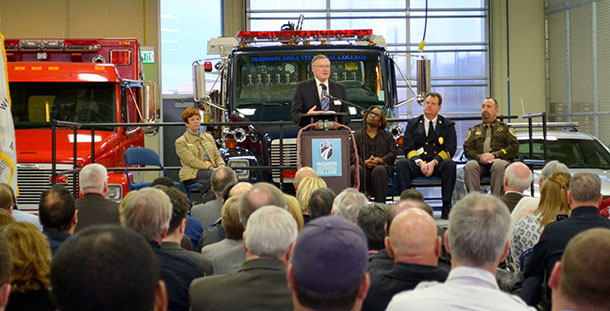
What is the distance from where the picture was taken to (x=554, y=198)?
523 cm

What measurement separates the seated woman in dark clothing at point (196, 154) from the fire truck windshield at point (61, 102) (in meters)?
1.64

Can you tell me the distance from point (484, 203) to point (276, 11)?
17.0 meters

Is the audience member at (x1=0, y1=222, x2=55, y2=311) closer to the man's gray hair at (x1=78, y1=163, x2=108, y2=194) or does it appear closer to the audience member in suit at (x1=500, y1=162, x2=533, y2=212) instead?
the man's gray hair at (x1=78, y1=163, x2=108, y2=194)

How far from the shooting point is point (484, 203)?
3.03 m

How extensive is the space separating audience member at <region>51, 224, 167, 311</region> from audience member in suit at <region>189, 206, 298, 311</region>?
1.51 meters

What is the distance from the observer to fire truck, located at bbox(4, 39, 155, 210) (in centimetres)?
959

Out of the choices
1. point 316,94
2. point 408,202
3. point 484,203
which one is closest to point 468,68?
point 316,94

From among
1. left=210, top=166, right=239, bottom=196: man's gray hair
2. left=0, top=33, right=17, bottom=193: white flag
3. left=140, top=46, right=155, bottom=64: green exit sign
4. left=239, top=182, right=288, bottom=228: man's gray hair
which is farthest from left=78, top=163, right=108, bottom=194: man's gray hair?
left=140, top=46, right=155, bottom=64: green exit sign

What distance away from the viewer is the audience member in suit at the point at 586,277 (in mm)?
2320

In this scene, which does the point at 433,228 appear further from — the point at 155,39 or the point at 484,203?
the point at 155,39

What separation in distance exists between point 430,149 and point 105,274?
25.1 feet

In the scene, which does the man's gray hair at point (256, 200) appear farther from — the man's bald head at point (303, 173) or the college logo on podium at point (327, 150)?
the college logo on podium at point (327, 150)

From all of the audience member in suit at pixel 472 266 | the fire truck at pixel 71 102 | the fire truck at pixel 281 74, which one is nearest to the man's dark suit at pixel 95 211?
the fire truck at pixel 71 102

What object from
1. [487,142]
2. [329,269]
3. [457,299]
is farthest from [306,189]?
[329,269]
